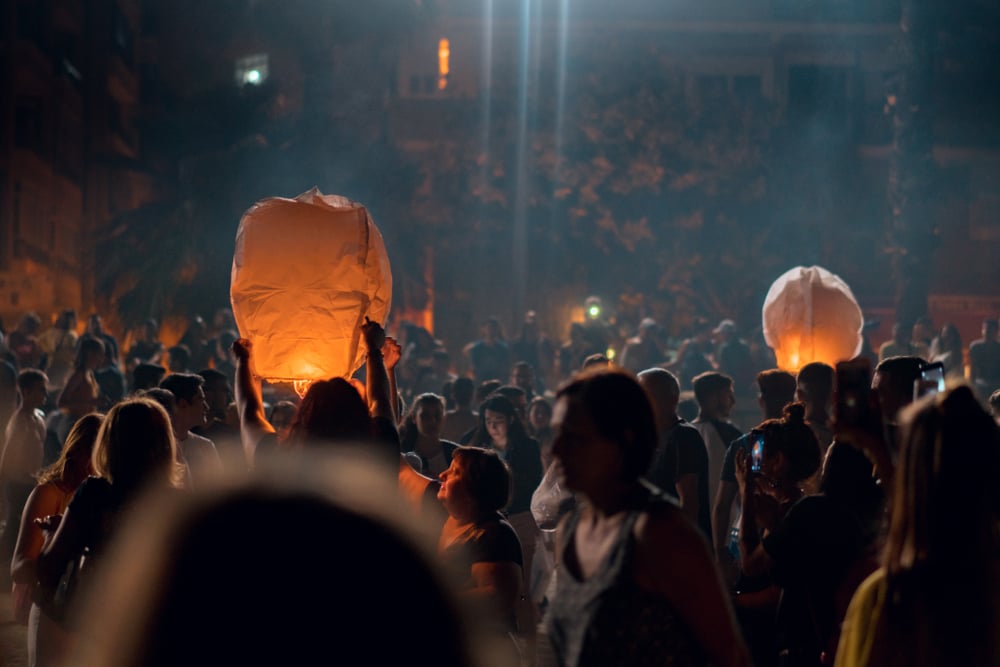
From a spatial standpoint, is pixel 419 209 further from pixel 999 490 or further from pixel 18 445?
pixel 999 490

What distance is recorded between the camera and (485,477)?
197 inches

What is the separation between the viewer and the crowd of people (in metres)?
1.93

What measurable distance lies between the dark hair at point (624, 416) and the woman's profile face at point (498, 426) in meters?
5.36

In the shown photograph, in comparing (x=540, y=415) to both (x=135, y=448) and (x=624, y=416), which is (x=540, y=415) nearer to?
(x=135, y=448)

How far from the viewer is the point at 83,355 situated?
10945 mm

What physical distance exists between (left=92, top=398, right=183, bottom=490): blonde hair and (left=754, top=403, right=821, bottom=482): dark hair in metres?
2.19

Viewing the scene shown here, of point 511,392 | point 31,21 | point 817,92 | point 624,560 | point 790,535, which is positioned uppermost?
point 31,21

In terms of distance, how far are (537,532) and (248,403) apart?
2849 mm

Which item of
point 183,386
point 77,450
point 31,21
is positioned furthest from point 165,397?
point 31,21

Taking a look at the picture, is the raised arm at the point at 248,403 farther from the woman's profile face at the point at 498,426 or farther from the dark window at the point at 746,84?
the dark window at the point at 746,84

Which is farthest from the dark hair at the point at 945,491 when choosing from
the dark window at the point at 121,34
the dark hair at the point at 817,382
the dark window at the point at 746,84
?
the dark window at the point at 746,84

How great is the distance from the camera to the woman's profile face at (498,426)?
331 inches

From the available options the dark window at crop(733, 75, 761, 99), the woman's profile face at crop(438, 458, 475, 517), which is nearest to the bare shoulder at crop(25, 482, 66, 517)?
the woman's profile face at crop(438, 458, 475, 517)

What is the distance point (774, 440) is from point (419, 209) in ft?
92.7
